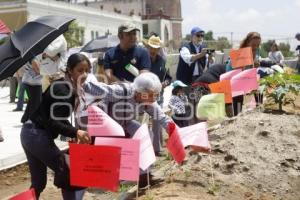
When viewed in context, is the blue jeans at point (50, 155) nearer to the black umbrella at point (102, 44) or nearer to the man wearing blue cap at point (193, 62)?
the man wearing blue cap at point (193, 62)

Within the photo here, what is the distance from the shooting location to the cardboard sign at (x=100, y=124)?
4234mm

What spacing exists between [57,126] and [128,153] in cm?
57

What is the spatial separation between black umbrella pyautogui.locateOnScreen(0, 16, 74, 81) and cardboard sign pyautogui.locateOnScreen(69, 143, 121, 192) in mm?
915

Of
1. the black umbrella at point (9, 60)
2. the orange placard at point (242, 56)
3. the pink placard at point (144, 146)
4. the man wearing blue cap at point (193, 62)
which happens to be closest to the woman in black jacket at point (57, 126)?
the black umbrella at point (9, 60)

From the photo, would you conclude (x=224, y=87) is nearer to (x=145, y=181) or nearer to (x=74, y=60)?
(x=145, y=181)

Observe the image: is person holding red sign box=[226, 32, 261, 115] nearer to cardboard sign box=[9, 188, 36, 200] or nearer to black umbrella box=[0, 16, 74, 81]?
black umbrella box=[0, 16, 74, 81]

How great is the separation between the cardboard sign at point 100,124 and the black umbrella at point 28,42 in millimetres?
722

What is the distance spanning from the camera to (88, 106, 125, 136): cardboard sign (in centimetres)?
423

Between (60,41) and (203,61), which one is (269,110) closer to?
(203,61)

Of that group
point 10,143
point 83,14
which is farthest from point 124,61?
point 83,14

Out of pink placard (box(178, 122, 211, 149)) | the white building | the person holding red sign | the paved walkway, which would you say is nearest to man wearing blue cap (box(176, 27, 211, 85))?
the person holding red sign

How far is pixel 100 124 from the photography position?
14.0 ft

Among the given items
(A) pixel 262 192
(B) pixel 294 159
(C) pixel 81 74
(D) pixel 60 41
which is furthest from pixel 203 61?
(C) pixel 81 74

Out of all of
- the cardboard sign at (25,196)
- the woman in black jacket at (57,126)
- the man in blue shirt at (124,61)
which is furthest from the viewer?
the man in blue shirt at (124,61)
